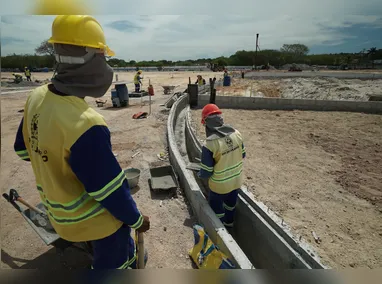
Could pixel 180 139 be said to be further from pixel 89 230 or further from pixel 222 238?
pixel 89 230

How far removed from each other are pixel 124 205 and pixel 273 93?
20.9 metres

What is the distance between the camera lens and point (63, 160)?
1.40 metres

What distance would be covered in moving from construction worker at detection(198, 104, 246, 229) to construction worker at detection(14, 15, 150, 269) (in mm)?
1684

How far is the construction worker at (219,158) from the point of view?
317 centimetres

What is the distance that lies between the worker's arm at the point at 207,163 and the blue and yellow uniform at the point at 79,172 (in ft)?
5.27

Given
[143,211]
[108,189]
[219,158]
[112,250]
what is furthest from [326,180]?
[108,189]

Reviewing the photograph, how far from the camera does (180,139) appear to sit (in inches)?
321

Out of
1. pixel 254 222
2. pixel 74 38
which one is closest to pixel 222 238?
pixel 254 222

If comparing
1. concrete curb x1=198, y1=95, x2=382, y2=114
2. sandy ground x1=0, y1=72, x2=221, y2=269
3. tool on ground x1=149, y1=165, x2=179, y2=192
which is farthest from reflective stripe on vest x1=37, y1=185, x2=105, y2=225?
concrete curb x1=198, y1=95, x2=382, y2=114

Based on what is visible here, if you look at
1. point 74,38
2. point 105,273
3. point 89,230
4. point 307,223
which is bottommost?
point 307,223

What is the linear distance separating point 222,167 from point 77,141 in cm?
221

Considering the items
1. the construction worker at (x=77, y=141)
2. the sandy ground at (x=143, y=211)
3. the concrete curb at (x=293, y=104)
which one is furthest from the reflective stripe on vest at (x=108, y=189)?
the concrete curb at (x=293, y=104)

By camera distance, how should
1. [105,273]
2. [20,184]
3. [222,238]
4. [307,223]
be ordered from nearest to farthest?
[105,273] → [222,238] → [307,223] → [20,184]

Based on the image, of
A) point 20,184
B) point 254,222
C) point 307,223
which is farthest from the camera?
point 20,184
